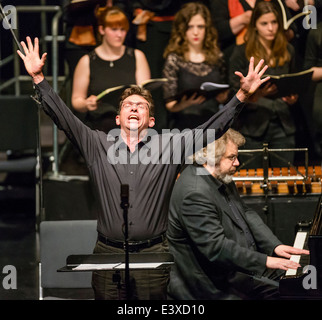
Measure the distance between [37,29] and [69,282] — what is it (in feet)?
14.3

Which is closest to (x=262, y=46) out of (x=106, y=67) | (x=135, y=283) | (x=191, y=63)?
(x=191, y=63)

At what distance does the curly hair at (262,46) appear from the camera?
7.18 meters

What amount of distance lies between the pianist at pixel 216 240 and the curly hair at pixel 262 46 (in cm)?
239

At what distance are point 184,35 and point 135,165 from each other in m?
3.08

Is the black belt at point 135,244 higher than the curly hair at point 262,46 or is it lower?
lower

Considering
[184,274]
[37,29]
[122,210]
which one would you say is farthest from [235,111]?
[37,29]

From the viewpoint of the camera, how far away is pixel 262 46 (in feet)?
23.6

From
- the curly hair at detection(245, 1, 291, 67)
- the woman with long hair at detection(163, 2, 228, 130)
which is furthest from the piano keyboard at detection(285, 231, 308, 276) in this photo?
the curly hair at detection(245, 1, 291, 67)

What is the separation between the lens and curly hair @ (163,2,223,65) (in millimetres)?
7215

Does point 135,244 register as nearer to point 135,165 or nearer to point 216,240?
point 135,165

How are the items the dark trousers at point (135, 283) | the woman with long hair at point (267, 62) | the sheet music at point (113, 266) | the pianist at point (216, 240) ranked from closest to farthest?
the sheet music at point (113, 266) → the dark trousers at point (135, 283) → the pianist at point (216, 240) → the woman with long hair at point (267, 62)

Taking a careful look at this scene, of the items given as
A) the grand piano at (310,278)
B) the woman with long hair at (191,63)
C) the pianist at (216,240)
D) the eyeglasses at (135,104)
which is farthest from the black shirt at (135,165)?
the woman with long hair at (191,63)

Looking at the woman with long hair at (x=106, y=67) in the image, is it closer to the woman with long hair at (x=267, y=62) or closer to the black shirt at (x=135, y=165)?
the woman with long hair at (x=267, y=62)

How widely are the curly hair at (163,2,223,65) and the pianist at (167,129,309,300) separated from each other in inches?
94.3
